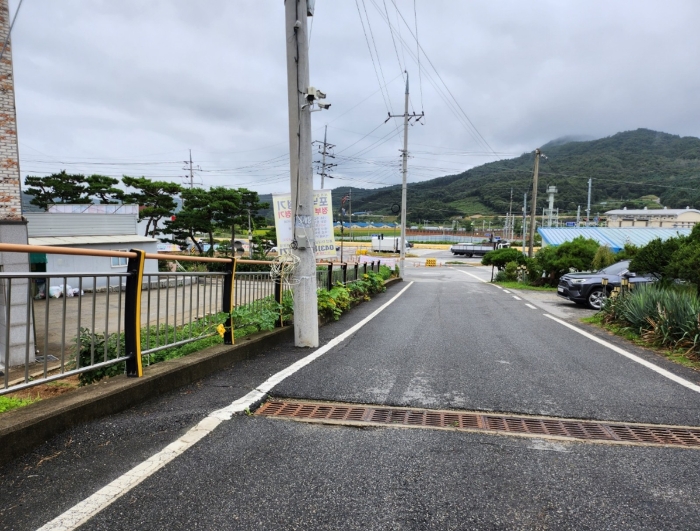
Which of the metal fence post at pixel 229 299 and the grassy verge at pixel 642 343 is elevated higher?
the metal fence post at pixel 229 299

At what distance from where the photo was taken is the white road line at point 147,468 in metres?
2.32

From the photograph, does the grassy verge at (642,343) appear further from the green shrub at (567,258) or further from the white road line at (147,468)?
the green shrub at (567,258)

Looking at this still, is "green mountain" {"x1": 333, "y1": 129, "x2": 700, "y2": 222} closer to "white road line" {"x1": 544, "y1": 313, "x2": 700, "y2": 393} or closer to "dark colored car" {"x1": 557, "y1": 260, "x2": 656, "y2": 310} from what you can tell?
"dark colored car" {"x1": 557, "y1": 260, "x2": 656, "y2": 310}

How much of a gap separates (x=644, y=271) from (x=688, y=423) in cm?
821

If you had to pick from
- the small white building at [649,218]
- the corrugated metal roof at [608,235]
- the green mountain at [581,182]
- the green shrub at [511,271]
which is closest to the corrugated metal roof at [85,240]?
the green shrub at [511,271]

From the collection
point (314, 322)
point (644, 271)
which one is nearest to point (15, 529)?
point (314, 322)

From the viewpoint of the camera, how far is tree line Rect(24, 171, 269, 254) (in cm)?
3497

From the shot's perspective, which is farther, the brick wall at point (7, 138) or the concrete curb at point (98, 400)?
the brick wall at point (7, 138)

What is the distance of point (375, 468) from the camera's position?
115 inches

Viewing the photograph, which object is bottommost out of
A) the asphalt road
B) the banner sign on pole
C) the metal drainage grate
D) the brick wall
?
the metal drainage grate

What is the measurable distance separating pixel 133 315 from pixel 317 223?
12.2ft

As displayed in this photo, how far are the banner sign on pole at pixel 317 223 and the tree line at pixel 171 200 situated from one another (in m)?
28.2

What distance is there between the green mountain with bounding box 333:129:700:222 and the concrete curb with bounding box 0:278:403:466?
87.8 metres

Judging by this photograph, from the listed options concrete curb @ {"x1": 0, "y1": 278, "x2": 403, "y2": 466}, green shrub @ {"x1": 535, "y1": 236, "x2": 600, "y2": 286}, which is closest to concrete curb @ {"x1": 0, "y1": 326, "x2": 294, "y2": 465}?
concrete curb @ {"x1": 0, "y1": 278, "x2": 403, "y2": 466}
